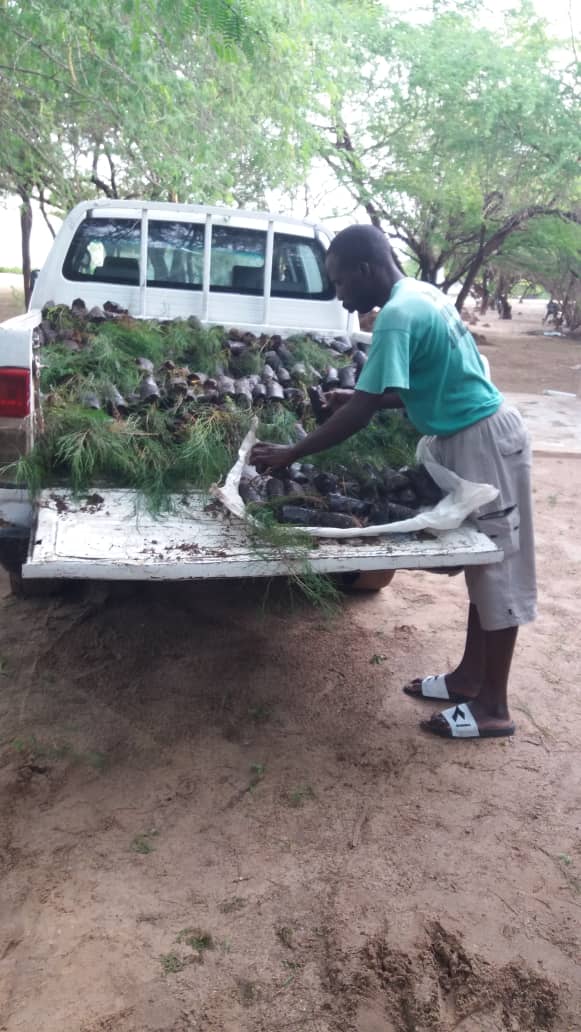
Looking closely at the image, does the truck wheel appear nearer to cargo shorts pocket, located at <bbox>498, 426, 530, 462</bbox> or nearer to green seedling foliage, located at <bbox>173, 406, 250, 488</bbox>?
green seedling foliage, located at <bbox>173, 406, 250, 488</bbox>

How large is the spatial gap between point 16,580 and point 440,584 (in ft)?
7.74

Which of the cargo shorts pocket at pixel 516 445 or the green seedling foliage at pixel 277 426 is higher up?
the cargo shorts pocket at pixel 516 445

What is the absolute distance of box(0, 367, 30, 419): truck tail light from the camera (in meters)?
2.87

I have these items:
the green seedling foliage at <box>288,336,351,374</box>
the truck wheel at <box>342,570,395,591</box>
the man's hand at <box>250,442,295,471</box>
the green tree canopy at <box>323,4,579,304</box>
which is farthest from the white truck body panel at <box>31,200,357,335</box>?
the green tree canopy at <box>323,4,579,304</box>

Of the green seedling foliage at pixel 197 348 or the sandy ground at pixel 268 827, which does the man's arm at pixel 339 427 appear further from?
the green seedling foliage at pixel 197 348

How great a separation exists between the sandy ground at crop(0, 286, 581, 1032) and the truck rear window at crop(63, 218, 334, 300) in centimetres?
213

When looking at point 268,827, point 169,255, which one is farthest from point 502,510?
point 169,255

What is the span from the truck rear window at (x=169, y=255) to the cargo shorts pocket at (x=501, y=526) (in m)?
2.88

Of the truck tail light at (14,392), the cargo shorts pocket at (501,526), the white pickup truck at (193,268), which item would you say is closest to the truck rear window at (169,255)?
the white pickup truck at (193,268)

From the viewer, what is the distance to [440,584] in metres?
4.75

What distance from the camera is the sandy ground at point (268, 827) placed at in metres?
1.98

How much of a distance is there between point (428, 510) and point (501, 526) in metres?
0.26

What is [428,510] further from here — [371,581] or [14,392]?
[14,392]

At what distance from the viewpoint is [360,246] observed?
278cm
